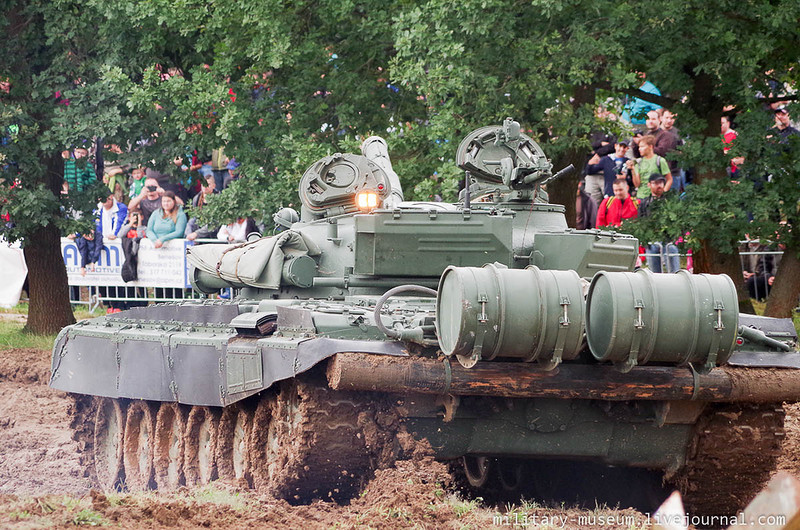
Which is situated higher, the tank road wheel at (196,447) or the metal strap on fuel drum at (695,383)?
the metal strap on fuel drum at (695,383)

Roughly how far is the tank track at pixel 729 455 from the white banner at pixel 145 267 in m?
12.2

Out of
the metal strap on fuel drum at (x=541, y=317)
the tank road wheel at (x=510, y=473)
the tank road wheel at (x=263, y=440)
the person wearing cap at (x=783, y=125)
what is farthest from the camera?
the person wearing cap at (x=783, y=125)

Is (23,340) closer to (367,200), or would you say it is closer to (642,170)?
(642,170)

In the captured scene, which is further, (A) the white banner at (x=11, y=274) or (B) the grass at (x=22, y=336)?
(A) the white banner at (x=11, y=274)

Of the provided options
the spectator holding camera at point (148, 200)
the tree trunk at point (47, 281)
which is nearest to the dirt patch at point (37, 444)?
the tree trunk at point (47, 281)

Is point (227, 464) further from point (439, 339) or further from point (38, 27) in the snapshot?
point (38, 27)

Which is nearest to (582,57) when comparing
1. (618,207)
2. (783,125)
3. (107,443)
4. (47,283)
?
(618,207)

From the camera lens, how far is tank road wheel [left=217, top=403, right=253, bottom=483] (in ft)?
32.7

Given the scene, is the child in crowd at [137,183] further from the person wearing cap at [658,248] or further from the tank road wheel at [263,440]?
the tank road wheel at [263,440]

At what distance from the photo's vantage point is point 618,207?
17391 mm

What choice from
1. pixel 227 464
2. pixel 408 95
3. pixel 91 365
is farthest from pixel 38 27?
pixel 227 464

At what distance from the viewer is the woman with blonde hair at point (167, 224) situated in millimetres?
20125

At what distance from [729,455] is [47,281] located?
44.0 feet

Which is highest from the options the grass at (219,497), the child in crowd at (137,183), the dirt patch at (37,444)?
the child in crowd at (137,183)
